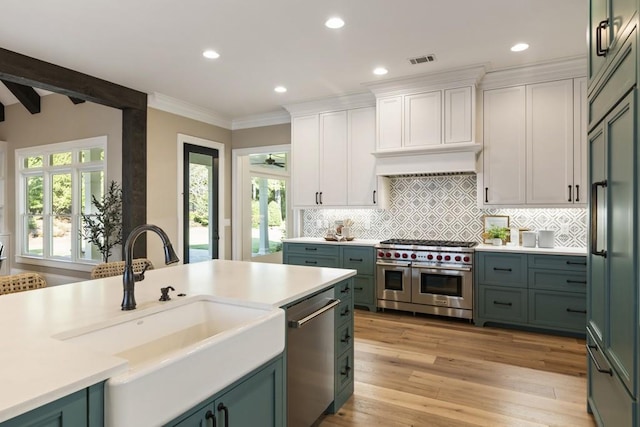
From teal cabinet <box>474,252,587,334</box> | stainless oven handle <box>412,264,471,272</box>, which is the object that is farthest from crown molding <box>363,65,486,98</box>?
stainless oven handle <box>412,264,471,272</box>

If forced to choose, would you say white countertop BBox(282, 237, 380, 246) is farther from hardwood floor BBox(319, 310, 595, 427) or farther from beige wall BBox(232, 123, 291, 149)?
beige wall BBox(232, 123, 291, 149)

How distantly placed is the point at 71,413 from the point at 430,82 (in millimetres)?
4294

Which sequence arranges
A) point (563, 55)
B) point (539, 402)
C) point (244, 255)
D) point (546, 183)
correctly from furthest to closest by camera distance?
point (244, 255)
point (546, 183)
point (563, 55)
point (539, 402)

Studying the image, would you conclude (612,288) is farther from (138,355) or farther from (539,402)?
(138,355)

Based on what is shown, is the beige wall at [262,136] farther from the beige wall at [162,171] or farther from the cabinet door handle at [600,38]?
the cabinet door handle at [600,38]

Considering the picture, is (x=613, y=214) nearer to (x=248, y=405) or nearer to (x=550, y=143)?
(x=248, y=405)

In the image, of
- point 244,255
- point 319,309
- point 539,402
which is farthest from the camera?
point 244,255

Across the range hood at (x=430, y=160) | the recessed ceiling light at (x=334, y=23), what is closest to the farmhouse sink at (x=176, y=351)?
the recessed ceiling light at (x=334, y=23)

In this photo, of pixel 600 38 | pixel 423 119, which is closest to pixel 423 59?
pixel 423 119

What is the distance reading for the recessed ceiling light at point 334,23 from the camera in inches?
117

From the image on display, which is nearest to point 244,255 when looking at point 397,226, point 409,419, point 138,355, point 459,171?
point 397,226

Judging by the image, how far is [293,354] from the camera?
1.86 m

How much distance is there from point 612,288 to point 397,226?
3.28 m

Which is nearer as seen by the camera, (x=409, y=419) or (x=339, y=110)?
(x=409, y=419)
